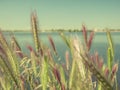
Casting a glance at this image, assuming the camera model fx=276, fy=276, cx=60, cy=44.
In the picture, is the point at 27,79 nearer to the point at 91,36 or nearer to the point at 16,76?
the point at 16,76

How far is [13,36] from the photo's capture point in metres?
2.49

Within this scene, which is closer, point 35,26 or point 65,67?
point 65,67

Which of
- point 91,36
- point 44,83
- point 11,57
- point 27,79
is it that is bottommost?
point 27,79

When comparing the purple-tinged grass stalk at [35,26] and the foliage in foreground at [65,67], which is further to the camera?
the purple-tinged grass stalk at [35,26]

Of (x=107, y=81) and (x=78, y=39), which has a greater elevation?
(x=78, y=39)

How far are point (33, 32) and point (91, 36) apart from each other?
2.48 feet

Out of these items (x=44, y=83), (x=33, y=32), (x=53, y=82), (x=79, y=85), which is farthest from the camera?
(x=33, y=32)

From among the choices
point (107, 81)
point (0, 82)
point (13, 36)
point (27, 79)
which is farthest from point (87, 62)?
point (13, 36)

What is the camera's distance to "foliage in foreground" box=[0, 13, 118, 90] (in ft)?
3.66

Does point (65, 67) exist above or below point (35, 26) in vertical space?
below

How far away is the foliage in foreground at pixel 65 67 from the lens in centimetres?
111

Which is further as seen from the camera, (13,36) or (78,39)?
(13,36)

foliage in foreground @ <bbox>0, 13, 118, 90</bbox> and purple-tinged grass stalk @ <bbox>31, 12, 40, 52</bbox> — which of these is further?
purple-tinged grass stalk @ <bbox>31, 12, 40, 52</bbox>

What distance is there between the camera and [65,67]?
175cm
